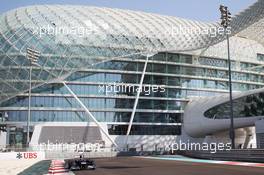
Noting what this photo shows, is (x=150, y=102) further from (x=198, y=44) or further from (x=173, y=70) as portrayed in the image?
(x=198, y=44)

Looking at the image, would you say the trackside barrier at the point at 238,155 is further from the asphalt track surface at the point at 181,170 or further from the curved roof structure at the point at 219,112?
the curved roof structure at the point at 219,112

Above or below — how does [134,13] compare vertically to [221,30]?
above

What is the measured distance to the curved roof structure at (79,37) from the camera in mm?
Result: 70312

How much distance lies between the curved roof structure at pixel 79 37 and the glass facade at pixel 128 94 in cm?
390

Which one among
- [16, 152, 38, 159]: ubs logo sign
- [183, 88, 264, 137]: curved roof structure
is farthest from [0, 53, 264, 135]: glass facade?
[16, 152, 38, 159]: ubs logo sign

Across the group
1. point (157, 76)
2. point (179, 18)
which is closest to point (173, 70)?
point (157, 76)

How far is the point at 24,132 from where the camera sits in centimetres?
7575

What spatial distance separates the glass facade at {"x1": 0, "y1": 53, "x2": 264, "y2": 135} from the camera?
77.2m

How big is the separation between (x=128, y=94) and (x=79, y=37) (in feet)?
52.8

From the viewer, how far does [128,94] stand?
8094 centimetres

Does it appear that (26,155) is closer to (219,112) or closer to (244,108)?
(244,108)

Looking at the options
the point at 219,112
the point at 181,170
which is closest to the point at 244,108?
the point at 219,112

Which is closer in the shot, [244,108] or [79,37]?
[244,108]

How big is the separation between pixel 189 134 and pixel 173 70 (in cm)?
1367
